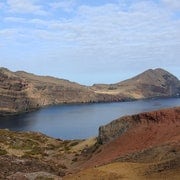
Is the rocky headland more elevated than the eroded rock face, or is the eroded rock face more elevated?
the eroded rock face

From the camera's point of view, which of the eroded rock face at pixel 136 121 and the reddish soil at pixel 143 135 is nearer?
the reddish soil at pixel 143 135

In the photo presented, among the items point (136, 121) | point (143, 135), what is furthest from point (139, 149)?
point (136, 121)

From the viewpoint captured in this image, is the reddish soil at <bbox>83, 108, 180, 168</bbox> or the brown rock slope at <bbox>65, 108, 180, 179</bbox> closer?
the brown rock slope at <bbox>65, 108, 180, 179</bbox>

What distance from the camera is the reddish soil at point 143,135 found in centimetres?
4597

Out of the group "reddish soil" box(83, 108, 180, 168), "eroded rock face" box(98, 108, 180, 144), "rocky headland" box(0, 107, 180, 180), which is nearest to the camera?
"rocky headland" box(0, 107, 180, 180)

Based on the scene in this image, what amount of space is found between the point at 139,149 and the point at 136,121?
921cm

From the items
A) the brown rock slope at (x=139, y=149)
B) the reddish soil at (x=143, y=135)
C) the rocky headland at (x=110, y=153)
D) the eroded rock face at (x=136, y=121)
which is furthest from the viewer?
the eroded rock face at (x=136, y=121)

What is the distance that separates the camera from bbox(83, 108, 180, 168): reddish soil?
45969 millimetres

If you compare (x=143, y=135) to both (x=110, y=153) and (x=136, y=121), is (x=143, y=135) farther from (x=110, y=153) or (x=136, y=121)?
(x=136, y=121)

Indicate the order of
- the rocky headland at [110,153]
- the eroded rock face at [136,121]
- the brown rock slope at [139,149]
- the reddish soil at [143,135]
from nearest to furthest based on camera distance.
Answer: the brown rock slope at [139,149] < the rocky headland at [110,153] < the reddish soil at [143,135] < the eroded rock face at [136,121]

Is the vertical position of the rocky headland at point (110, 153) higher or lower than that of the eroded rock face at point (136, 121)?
lower

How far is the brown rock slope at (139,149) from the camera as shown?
32.9m

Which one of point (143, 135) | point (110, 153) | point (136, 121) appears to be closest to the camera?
point (110, 153)

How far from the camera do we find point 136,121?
53.6 m
